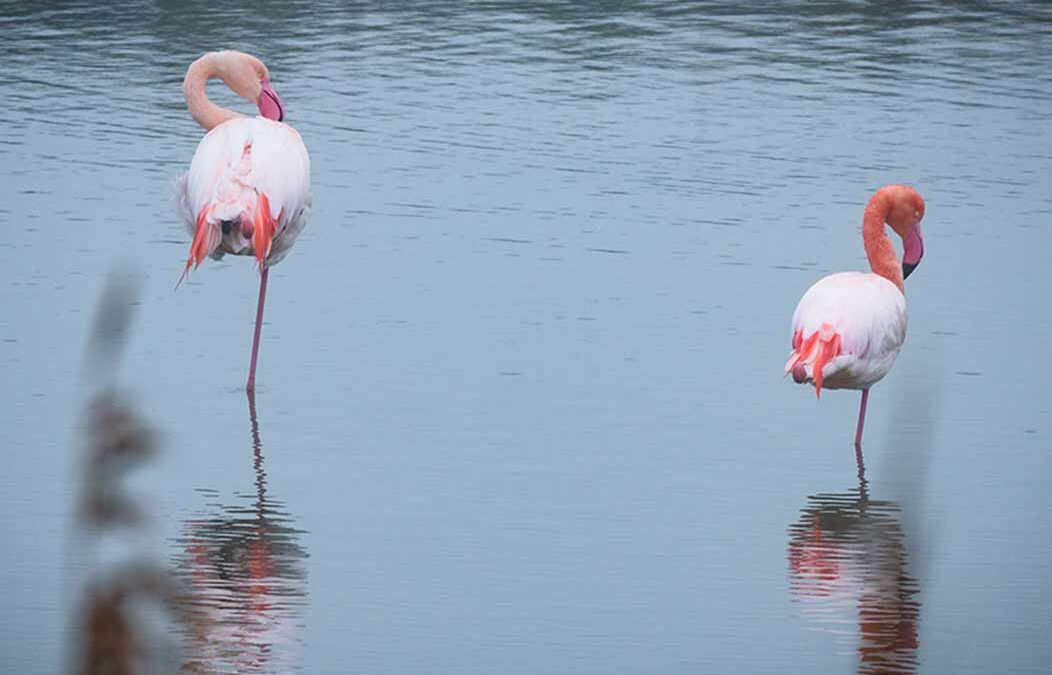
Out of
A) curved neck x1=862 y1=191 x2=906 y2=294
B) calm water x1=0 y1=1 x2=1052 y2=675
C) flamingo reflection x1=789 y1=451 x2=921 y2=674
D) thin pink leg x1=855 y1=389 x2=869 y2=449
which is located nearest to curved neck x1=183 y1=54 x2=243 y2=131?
calm water x1=0 y1=1 x2=1052 y2=675

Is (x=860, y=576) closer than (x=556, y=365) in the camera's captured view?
Yes

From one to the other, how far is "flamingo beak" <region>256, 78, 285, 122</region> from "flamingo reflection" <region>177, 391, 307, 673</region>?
3213 millimetres

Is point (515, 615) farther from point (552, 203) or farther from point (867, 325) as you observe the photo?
point (552, 203)

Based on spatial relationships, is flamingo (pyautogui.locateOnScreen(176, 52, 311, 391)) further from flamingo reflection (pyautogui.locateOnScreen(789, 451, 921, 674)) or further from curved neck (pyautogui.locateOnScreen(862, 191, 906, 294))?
flamingo reflection (pyautogui.locateOnScreen(789, 451, 921, 674))

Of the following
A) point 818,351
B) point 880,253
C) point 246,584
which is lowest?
point 246,584

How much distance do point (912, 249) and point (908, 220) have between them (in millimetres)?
113

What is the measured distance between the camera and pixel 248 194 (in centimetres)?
718

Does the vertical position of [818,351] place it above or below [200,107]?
below

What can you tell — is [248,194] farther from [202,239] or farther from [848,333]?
[848,333]

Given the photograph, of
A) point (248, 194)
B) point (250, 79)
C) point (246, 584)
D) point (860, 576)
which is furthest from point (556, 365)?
point (246, 584)

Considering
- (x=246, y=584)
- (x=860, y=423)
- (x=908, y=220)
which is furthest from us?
(x=908, y=220)

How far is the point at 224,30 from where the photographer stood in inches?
602

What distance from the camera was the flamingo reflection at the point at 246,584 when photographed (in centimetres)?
411

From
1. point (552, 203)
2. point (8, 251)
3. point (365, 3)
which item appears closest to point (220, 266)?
point (8, 251)
